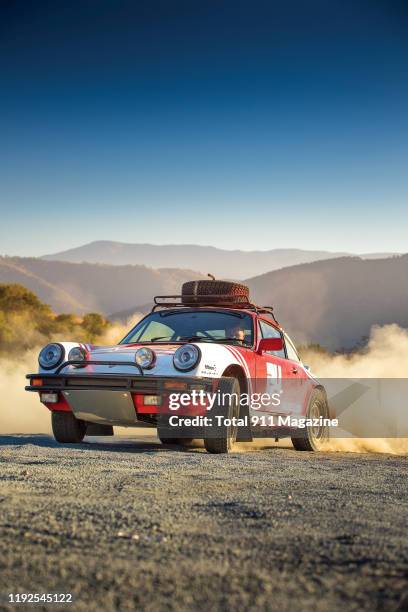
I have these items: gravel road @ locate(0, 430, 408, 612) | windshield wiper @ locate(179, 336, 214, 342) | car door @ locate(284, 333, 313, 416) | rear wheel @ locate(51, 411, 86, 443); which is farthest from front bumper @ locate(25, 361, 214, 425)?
car door @ locate(284, 333, 313, 416)

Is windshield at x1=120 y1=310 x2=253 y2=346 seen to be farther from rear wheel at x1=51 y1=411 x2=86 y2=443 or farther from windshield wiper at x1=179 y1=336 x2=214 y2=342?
rear wheel at x1=51 y1=411 x2=86 y2=443

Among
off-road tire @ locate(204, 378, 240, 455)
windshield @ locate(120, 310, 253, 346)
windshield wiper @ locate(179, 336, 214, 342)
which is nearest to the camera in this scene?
off-road tire @ locate(204, 378, 240, 455)

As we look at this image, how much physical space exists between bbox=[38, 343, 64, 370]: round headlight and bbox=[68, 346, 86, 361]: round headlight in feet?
0.35

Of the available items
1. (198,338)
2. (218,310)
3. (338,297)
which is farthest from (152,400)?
(338,297)

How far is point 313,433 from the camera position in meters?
11.4

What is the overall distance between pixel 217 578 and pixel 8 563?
886mm

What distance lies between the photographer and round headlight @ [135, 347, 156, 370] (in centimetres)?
883

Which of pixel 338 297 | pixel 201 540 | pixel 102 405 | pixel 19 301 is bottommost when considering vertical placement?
pixel 201 540

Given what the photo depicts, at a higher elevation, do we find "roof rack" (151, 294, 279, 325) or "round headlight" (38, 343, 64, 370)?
"roof rack" (151, 294, 279, 325)

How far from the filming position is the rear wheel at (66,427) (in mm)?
9820

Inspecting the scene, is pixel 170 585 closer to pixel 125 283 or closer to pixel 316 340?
pixel 316 340

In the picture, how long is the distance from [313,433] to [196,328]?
2.54m

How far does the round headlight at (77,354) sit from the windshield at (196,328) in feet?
3.94

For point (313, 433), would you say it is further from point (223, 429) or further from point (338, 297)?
point (338, 297)
